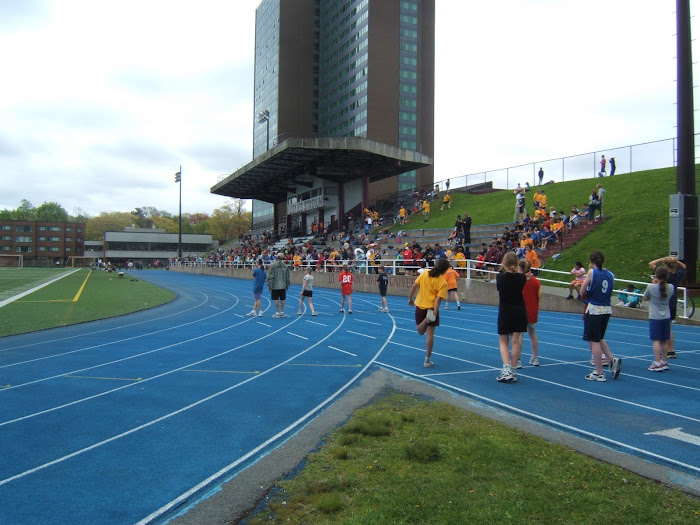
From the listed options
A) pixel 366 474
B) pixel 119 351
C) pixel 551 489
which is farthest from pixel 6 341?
pixel 551 489

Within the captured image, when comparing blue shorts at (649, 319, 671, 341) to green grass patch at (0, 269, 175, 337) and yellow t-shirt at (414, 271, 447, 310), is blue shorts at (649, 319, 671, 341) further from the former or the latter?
green grass patch at (0, 269, 175, 337)

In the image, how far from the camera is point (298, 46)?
82.2m

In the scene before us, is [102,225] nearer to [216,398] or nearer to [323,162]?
[323,162]

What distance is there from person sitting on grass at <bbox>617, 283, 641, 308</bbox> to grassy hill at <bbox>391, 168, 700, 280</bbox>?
8.22 ft

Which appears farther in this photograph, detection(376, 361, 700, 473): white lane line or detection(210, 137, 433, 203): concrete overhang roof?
detection(210, 137, 433, 203): concrete overhang roof

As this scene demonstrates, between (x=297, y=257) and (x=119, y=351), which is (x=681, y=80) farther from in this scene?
(x=297, y=257)

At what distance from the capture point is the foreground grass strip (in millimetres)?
3320

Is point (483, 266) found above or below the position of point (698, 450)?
above

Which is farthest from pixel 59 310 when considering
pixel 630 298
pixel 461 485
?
pixel 630 298

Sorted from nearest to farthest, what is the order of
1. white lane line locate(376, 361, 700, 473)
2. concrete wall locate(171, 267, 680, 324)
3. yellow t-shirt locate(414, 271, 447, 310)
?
white lane line locate(376, 361, 700, 473)
yellow t-shirt locate(414, 271, 447, 310)
concrete wall locate(171, 267, 680, 324)

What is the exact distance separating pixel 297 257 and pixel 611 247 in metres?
20.8

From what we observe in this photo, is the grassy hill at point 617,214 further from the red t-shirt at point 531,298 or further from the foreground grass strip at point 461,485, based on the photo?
the foreground grass strip at point 461,485

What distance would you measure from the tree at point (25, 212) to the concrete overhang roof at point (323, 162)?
117968 millimetres

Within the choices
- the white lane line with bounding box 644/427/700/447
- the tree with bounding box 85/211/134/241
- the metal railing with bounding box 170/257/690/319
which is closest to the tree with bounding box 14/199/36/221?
the tree with bounding box 85/211/134/241
